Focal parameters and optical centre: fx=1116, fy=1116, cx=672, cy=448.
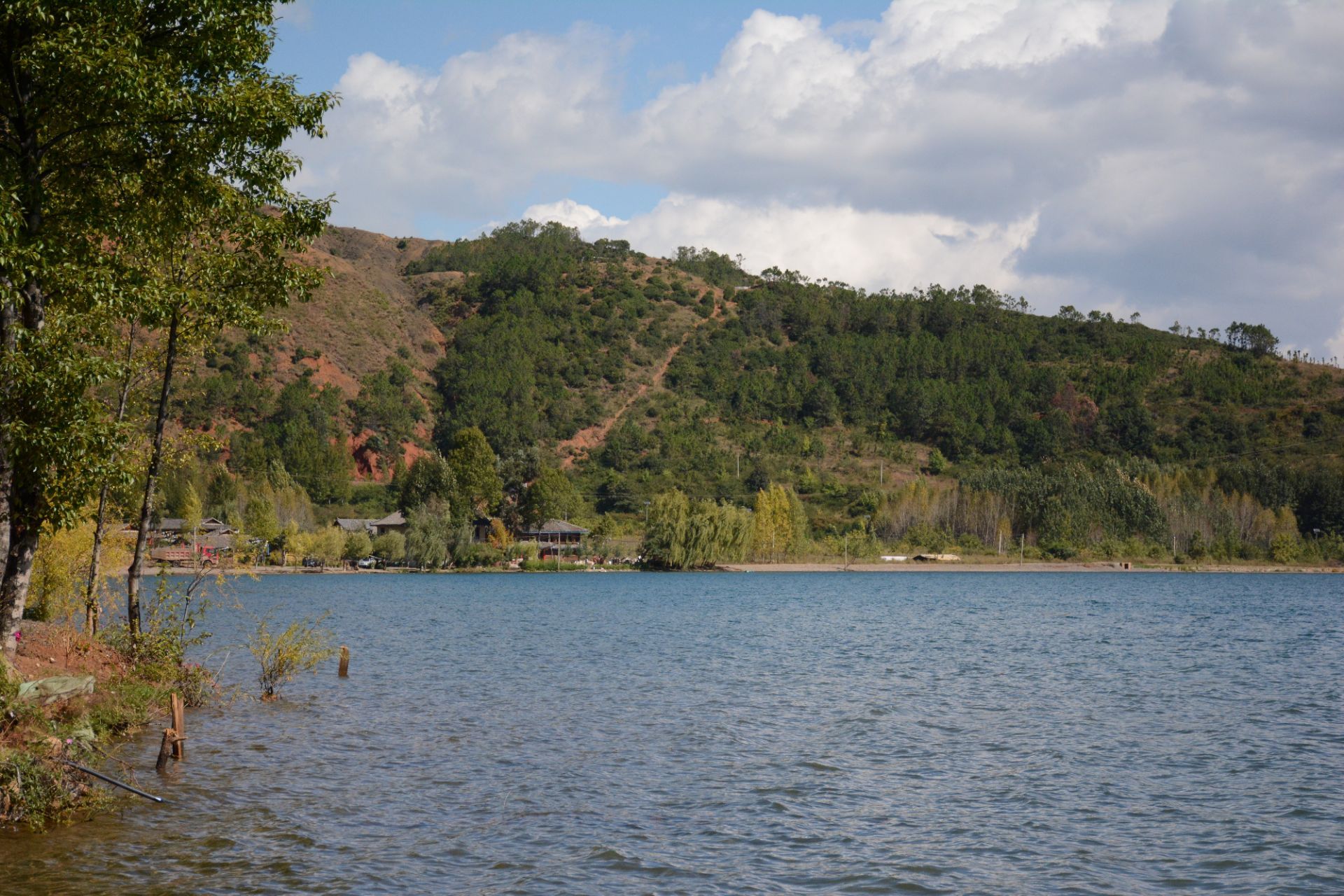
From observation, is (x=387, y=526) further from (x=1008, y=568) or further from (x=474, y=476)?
(x=1008, y=568)

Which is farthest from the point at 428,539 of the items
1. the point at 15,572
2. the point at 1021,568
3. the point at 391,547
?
the point at 15,572

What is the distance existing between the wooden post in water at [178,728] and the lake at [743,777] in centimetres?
40

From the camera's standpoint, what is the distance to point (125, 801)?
17.5m

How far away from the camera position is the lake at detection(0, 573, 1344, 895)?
1495 cm

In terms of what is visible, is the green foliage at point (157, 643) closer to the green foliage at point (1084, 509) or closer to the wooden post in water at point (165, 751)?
the wooden post in water at point (165, 751)

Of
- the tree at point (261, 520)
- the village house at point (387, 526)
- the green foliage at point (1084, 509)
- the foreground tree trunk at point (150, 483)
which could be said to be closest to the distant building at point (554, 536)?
the village house at point (387, 526)

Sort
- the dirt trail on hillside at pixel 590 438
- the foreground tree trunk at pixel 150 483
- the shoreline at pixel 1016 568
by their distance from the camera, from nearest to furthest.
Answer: the foreground tree trunk at pixel 150 483 → the shoreline at pixel 1016 568 → the dirt trail on hillside at pixel 590 438

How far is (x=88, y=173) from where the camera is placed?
57.1 ft

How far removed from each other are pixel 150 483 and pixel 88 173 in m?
7.95

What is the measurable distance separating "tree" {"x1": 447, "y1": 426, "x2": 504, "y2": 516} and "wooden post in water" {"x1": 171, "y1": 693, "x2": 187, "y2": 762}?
363ft

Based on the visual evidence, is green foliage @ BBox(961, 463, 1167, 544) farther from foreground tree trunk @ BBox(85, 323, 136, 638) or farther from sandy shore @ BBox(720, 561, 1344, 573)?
foreground tree trunk @ BBox(85, 323, 136, 638)

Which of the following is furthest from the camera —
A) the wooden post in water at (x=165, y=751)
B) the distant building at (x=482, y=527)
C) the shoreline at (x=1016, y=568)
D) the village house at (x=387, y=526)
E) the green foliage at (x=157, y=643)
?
the distant building at (x=482, y=527)

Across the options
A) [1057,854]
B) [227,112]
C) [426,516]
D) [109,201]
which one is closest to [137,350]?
[109,201]

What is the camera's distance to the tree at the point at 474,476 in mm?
132875
